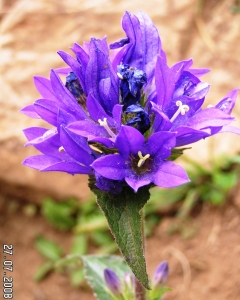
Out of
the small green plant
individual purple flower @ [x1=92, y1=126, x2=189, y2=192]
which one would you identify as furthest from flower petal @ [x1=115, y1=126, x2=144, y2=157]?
the small green plant

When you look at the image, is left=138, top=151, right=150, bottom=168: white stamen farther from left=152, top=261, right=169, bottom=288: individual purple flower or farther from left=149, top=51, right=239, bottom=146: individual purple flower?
left=152, top=261, right=169, bottom=288: individual purple flower

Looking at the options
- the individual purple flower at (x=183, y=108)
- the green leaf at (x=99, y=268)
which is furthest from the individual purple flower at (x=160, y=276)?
the individual purple flower at (x=183, y=108)

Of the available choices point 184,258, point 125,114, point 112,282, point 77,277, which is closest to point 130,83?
point 125,114

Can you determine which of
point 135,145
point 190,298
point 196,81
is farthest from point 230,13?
point 135,145

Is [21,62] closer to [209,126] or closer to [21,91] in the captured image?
[21,91]

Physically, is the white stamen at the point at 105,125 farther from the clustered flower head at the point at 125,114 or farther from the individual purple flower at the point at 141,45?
the individual purple flower at the point at 141,45

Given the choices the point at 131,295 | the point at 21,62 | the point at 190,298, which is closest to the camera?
the point at 131,295

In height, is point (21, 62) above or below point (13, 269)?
above
